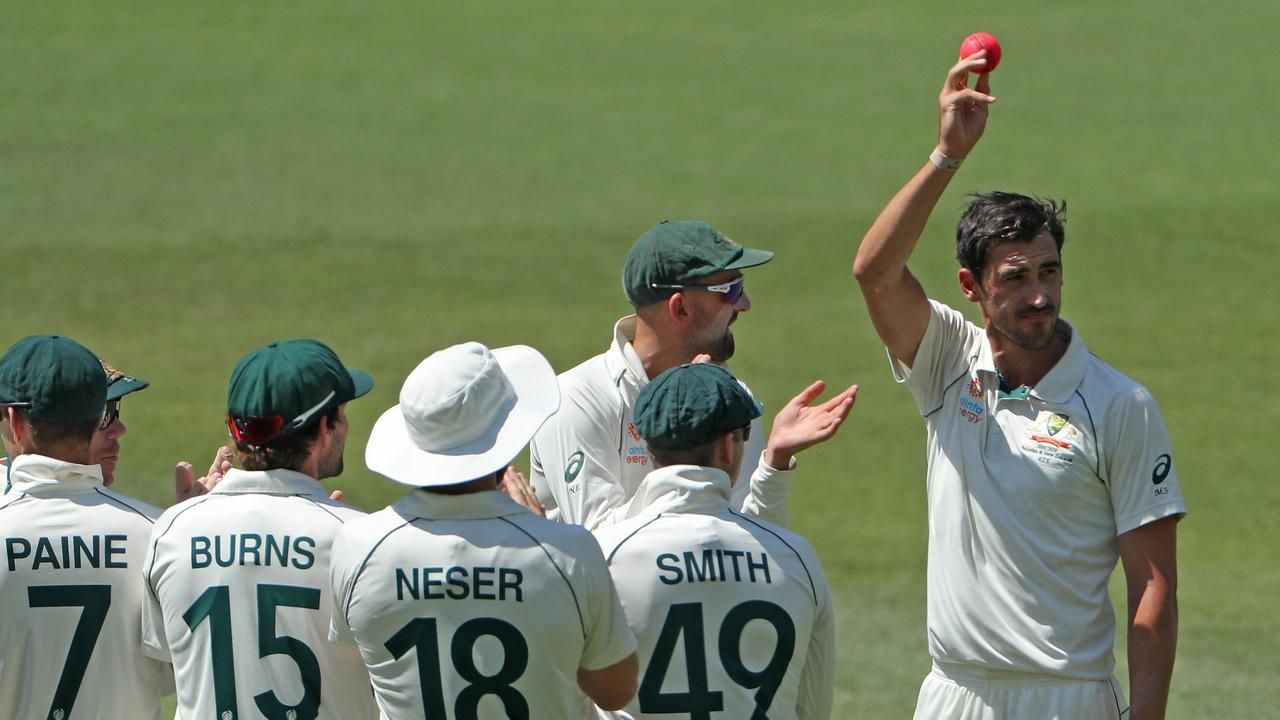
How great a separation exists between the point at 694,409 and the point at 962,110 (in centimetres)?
106

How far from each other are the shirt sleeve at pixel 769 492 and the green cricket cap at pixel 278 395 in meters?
1.17

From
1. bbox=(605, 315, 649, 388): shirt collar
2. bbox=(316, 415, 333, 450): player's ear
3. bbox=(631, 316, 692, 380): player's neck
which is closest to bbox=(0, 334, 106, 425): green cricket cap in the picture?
bbox=(316, 415, 333, 450): player's ear

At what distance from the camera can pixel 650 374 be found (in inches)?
202

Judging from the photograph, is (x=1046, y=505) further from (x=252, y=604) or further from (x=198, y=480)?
(x=198, y=480)

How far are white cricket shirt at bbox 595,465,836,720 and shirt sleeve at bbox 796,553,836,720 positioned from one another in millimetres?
22

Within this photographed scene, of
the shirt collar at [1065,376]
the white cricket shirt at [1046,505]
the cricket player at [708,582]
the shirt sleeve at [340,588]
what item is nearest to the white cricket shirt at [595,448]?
the white cricket shirt at [1046,505]

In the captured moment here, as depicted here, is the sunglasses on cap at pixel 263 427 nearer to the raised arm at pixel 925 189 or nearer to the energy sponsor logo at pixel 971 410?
the raised arm at pixel 925 189

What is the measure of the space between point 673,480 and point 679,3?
2532 cm

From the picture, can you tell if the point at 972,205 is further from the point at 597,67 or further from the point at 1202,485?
the point at 597,67

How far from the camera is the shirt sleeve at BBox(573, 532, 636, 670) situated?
3686 mm

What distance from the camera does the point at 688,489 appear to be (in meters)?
3.91

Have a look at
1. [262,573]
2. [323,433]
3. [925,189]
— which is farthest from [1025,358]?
[262,573]

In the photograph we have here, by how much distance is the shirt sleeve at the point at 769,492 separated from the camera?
14.5 ft

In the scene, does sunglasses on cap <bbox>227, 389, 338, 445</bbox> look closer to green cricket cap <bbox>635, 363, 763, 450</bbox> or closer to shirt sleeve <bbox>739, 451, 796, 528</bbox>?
green cricket cap <bbox>635, 363, 763, 450</bbox>
